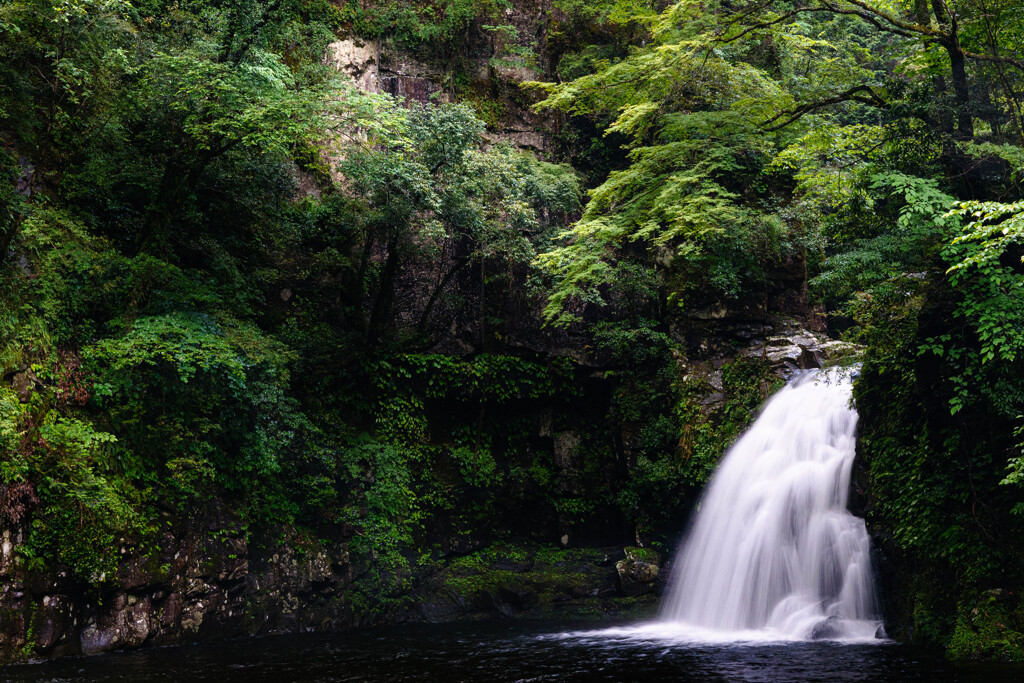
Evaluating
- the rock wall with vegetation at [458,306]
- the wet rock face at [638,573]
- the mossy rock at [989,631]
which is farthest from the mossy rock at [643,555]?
the mossy rock at [989,631]

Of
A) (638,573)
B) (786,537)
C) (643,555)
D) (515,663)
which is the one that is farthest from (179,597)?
(786,537)

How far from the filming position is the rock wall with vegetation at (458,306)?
31.3 feet

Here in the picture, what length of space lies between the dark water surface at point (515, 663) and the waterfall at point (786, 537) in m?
1.35

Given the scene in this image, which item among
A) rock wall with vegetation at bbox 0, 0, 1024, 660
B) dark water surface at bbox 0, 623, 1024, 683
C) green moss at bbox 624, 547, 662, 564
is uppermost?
rock wall with vegetation at bbox 0, 0, 1024, 660

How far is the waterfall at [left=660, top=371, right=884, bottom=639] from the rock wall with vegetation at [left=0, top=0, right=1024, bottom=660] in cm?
68

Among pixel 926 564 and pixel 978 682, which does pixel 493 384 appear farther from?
pixel 978 682

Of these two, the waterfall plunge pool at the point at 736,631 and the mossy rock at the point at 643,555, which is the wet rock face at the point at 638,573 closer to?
the mossy rock at the point at 643,555

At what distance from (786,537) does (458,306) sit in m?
9.82

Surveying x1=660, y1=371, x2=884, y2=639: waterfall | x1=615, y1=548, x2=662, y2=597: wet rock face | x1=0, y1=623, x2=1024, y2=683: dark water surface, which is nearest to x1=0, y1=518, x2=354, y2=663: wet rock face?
x1=0, y1=623, x2=1024, y2=683: dark water surface

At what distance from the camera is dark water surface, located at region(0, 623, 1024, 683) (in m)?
7.94

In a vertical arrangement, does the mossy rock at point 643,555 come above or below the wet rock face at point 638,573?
above

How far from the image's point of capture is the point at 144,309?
12.0 m

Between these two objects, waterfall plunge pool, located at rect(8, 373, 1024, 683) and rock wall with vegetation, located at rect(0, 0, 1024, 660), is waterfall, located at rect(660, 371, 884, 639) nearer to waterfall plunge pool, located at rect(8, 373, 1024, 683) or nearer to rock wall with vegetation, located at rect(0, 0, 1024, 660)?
waterfall plunge pool, located at rect(8, 373, 1024, 683)

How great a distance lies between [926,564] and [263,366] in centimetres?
1068
